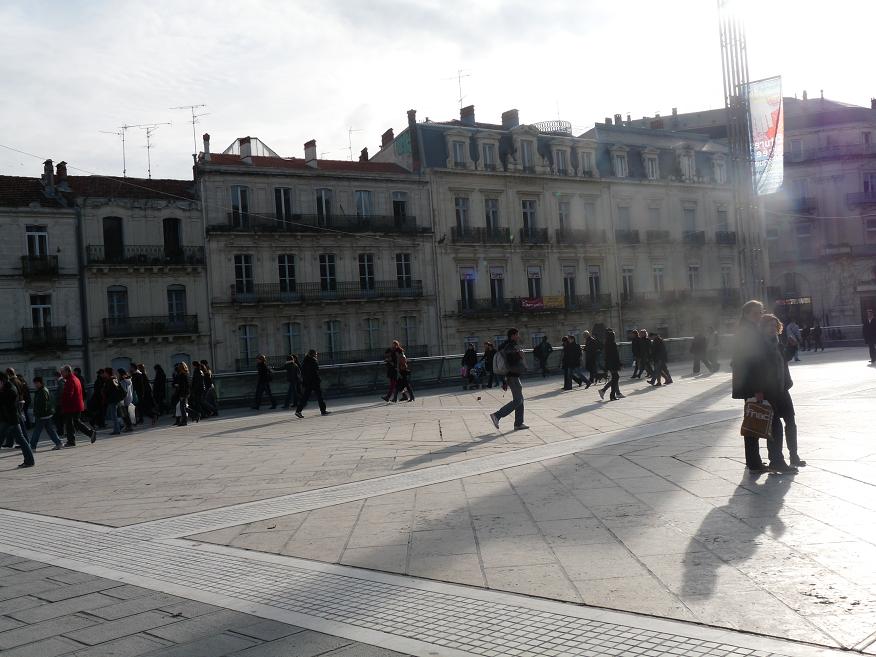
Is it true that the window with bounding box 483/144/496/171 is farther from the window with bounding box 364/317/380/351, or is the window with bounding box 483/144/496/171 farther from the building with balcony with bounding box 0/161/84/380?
the building with balcony with bounding box 0/161/84/380

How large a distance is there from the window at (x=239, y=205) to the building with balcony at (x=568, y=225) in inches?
400

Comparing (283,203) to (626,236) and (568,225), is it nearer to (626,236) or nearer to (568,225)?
(568,225)

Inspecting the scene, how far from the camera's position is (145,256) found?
42906 millimetres

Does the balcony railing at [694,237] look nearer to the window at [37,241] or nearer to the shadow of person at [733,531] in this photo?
the window at [37,241]

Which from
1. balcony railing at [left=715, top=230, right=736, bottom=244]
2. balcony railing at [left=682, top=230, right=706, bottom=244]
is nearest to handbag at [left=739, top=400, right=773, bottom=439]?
balcony railing at [left=682, top=230, right=706, bottom=244]

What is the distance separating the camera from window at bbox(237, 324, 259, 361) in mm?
44469

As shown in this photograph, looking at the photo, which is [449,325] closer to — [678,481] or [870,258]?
[870,258]

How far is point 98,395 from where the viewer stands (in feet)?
78.4

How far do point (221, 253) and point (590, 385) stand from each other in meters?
23.3

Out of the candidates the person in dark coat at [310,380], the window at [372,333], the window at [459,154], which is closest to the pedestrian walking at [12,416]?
the person in dark coat at [310,380]

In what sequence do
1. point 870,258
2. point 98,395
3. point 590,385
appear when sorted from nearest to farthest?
point 98,395 → point 590,385 → point 870,258

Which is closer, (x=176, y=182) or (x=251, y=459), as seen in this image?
(x=251, y=459)

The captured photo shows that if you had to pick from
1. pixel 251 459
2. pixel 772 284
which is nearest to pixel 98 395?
pixel 251 459

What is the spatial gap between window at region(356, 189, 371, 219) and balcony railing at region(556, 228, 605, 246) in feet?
40.6
